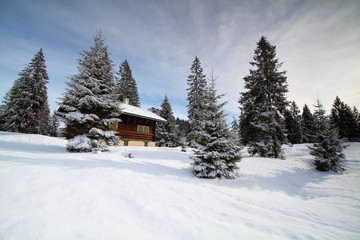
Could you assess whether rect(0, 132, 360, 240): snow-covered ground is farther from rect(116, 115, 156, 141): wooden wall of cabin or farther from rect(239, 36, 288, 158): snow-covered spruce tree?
rect(116, 115, 156, 141): wooden wall of cabin

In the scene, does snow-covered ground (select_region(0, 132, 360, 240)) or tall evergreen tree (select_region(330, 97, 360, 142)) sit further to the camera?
tall evergreen tree (select_region(330, 97, 360, 142))

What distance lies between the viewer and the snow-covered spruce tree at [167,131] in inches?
1292

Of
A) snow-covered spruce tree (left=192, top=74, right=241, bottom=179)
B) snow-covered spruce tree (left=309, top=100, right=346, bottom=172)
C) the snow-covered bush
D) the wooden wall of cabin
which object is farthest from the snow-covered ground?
the wooden wall of cabin

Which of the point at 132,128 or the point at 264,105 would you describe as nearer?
the point at 264,105

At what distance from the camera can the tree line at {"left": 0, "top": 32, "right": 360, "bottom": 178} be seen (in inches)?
332

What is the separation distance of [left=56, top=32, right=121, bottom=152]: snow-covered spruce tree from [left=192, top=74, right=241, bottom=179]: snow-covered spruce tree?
6.46m

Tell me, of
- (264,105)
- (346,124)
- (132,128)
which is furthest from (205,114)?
(346,124)

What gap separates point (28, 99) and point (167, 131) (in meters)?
24.8

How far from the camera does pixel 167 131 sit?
33.5 meters

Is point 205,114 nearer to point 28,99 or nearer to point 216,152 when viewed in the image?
point 216,152

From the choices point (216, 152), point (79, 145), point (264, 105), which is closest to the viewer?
point (216, 152)

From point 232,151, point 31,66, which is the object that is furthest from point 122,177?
point 31,66

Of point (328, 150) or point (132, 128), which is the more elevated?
point (132, 128)

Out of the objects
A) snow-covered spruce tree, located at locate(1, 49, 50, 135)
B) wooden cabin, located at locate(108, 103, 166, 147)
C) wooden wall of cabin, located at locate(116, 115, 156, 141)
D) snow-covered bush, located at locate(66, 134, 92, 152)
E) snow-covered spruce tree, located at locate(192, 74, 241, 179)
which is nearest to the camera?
snow-covered spruce tree, located at locate(192, 74, 241, 179)
